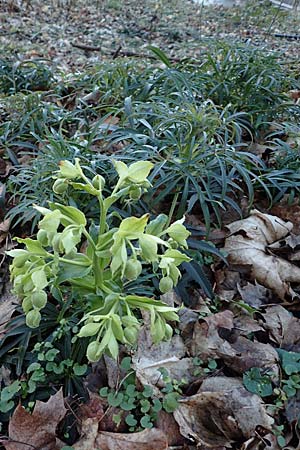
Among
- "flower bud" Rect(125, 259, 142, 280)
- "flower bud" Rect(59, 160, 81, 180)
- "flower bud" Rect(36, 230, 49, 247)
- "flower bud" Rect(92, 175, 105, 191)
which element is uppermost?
"flower bud" Rect(59, 160, 81, 180)

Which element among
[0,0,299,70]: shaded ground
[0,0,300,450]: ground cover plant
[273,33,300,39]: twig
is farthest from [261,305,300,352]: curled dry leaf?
[273,33,300,39]: twig

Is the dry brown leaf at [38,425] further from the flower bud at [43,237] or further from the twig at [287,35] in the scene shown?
the twig at [287,35]

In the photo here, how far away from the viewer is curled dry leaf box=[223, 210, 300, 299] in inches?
54.3

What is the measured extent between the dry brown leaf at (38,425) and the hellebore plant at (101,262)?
8.3 inches

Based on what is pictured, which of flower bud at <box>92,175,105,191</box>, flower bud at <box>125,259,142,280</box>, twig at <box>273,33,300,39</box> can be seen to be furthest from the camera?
twig at <box>273,33,300,39</box>

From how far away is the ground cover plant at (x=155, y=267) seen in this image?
915 mm

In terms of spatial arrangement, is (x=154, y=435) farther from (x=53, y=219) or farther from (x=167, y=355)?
(x=53, y=219)

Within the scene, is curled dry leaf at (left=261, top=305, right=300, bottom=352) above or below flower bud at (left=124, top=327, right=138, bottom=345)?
below

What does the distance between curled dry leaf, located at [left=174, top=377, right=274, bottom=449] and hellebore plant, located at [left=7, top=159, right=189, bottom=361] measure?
0.74 ft

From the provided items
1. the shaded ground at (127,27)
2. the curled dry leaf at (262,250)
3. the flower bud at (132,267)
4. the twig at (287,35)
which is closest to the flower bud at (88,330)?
the flower bud at (132,267)

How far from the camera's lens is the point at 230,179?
1534 millimetres

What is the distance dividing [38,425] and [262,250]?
2.67 ft

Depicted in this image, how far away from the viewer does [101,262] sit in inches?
39.0

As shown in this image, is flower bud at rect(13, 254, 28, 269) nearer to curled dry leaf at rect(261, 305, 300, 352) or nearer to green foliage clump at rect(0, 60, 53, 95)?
curled dry leaf at rect(261, 305, 300, 352)
